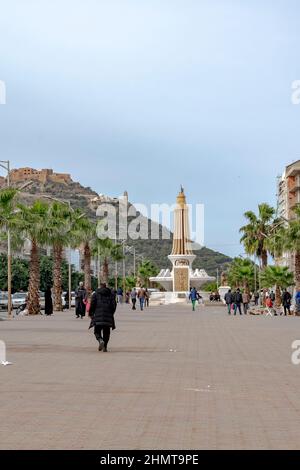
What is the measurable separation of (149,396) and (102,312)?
7.83 meters

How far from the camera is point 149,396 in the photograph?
1270 cm

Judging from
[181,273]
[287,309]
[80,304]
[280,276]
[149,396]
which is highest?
[181,273]

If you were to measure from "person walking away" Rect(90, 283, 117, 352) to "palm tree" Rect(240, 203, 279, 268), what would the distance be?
5830cm

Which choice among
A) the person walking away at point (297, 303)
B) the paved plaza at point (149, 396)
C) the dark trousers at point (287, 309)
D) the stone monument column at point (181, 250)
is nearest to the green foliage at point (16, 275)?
the stone monument column at point (181, 250)

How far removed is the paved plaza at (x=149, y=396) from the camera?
930cm

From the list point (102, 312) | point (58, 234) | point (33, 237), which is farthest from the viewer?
point (58, 234)

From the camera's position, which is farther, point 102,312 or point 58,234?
point 58,234

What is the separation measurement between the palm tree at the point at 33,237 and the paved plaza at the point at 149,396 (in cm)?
2426

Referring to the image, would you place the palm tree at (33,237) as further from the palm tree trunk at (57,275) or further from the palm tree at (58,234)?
the palm tree trunk at (57,275)

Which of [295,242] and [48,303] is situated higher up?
[295,242]

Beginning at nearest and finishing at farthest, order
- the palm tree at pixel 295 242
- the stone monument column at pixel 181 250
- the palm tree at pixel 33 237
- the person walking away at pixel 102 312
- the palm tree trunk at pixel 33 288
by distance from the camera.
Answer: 1. the person walking away at pixel 102 312
2. the palm tree trunk at pixel 33 288
3. the palm tree at pixel 33 237
4. the palm tree at pixel 295 242
5. the stone monument column at pixel 181 250

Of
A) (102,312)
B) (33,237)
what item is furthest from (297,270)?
(102,312)

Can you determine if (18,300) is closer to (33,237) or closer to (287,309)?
(33,237)

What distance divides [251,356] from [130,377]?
516 centimetres
